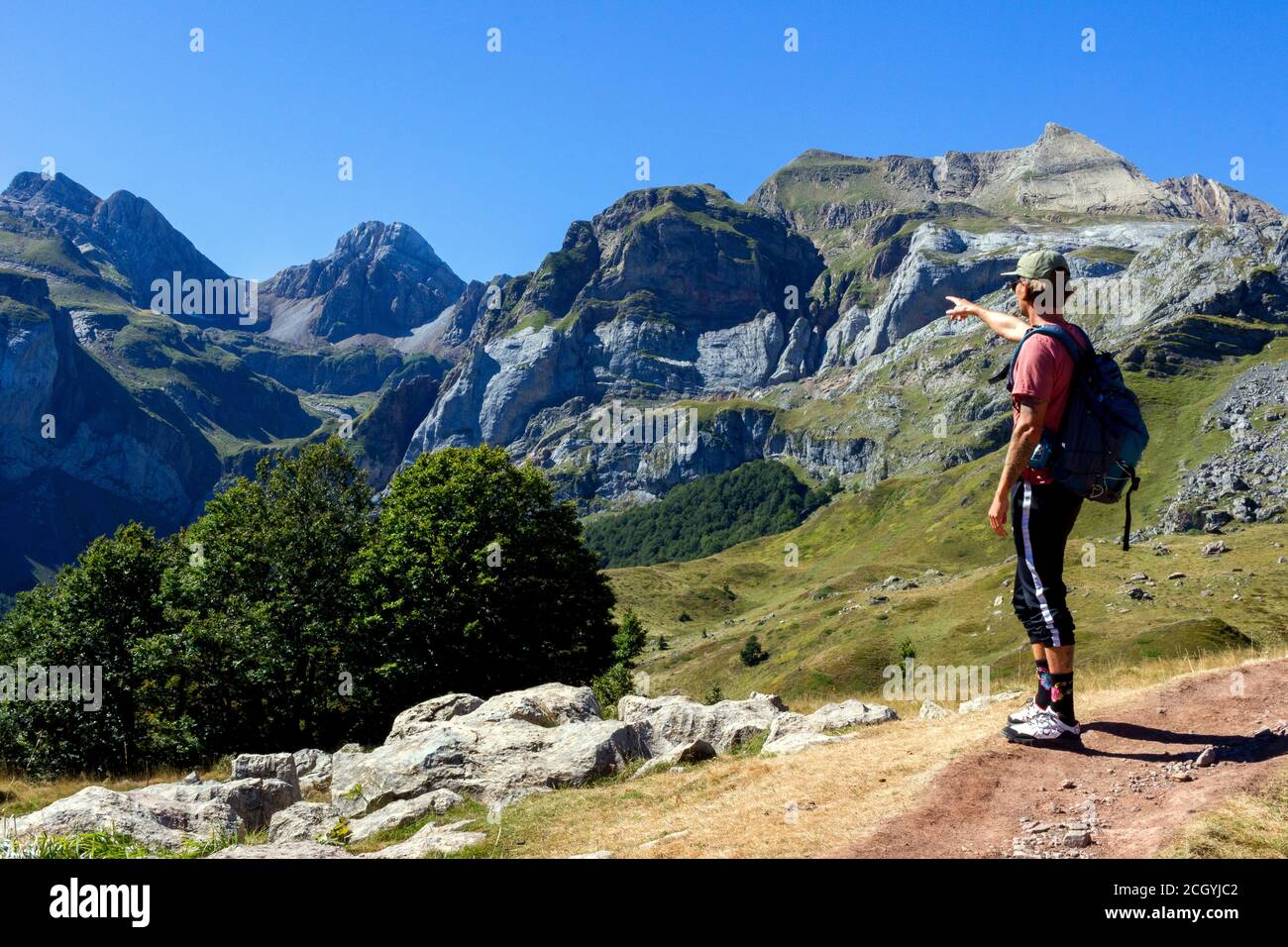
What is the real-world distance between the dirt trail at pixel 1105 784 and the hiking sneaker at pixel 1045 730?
156mm

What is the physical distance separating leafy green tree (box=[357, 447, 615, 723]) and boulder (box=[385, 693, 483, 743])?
14.0 metres

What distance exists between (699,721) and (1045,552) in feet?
39.3

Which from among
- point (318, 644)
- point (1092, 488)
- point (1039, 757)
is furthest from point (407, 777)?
point (318, 644)

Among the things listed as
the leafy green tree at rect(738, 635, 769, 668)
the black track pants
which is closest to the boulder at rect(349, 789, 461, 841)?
the black track pants

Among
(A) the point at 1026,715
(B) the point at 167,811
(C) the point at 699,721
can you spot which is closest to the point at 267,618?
(C) the point at 699,721

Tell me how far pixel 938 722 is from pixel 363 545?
34869 mm

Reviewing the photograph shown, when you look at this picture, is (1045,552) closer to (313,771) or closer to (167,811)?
(167,811)

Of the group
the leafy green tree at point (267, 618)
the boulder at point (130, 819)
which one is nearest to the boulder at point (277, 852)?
the boulder at point (130, 819)

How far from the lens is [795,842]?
926 centimetres

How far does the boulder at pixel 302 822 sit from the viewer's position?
15.5 metres

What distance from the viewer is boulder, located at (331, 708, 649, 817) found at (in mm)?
16953

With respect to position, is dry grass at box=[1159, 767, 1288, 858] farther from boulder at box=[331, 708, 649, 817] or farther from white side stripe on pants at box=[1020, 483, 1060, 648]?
boulder at box=[331, 708, 649, 817]
